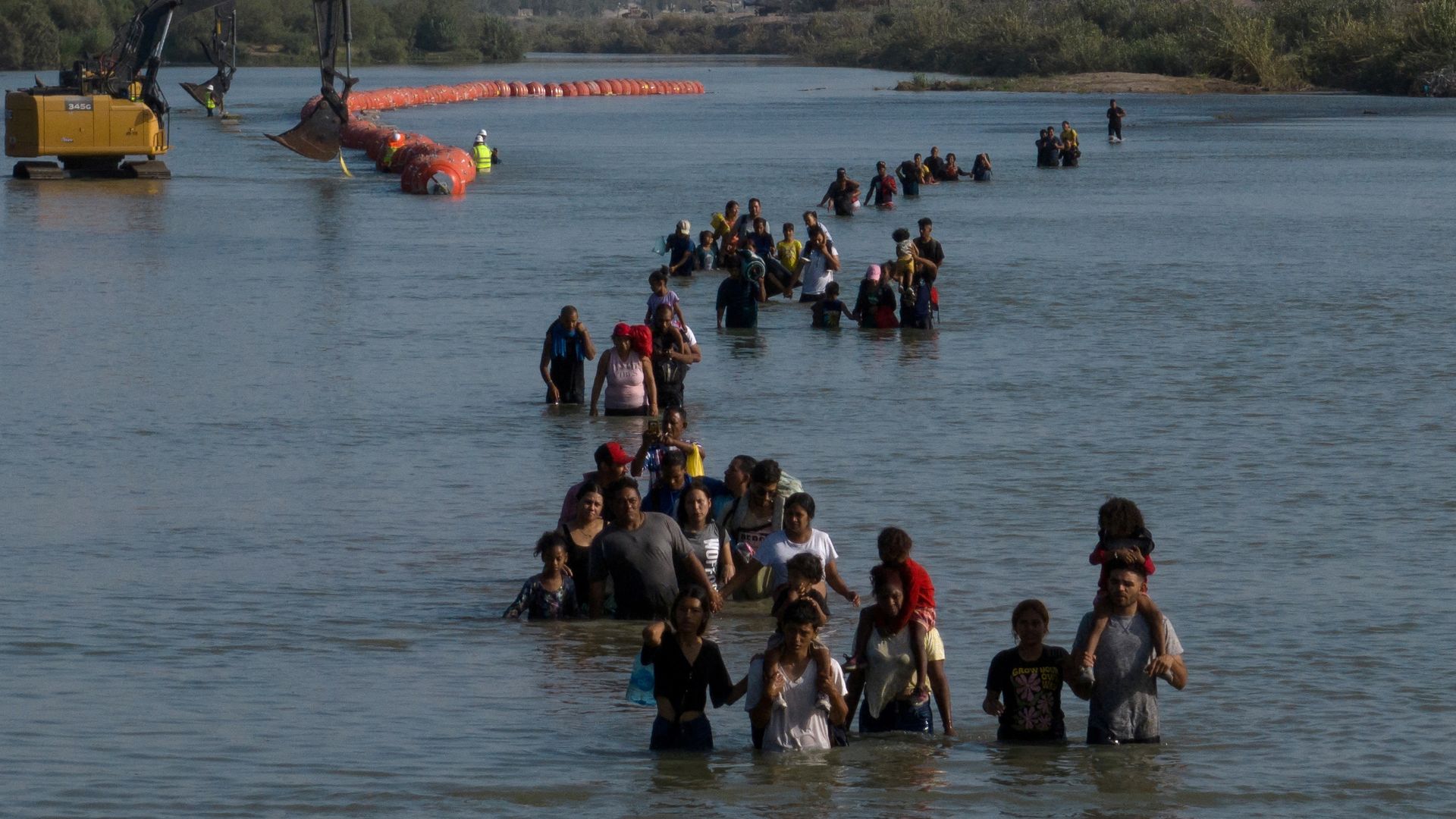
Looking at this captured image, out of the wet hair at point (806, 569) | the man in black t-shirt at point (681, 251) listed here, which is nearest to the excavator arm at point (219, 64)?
the man in black t-shirt at point (681, 251)

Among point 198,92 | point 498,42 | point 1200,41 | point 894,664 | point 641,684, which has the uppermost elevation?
point 498,42

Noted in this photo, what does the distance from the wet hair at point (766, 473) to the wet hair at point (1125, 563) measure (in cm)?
263

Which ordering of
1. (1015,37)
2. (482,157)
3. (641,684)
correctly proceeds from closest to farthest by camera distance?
(641,684), (482,157), (1015,37)

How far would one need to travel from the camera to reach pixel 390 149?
54.6 m

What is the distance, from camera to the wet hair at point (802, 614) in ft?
27.8

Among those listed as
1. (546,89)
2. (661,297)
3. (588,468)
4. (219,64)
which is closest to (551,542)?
(588,468)

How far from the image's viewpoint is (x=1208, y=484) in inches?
626

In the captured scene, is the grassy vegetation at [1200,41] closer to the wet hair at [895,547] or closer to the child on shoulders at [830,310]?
the child on shoulders at [830,310]

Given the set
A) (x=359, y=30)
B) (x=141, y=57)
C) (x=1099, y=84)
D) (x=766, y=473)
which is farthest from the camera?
(x=359, y=30)

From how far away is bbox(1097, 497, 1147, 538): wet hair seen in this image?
8.94 meters

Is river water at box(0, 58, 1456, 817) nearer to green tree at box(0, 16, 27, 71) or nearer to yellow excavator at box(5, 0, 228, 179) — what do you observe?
yellow excavator at box(5, 0, 228, 179)

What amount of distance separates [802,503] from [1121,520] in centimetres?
190

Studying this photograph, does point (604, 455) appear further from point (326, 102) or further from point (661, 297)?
point (326, 102)

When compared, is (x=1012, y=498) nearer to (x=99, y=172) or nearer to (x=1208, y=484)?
(x=1208, y=484)
